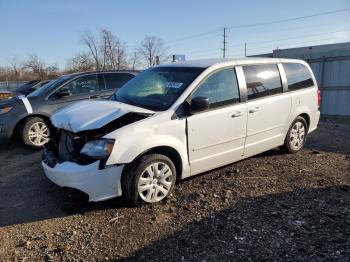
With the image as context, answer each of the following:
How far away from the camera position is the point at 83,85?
8141mm

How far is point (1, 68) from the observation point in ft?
177

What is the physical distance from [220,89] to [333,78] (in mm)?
9519

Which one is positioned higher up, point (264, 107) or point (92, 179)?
point (264, 107)

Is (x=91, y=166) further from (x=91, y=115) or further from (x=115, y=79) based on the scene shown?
(x=115, y=79)

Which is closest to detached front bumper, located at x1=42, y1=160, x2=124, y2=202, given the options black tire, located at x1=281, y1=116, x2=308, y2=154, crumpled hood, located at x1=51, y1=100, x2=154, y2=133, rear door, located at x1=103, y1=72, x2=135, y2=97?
crumpled hood, located at x1=51, y1=100, x2=154, y2=133

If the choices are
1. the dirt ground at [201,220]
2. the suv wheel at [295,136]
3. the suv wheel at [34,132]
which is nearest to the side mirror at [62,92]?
the suv wheel at [34,132]

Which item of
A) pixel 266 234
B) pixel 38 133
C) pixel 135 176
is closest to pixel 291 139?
pixel 266 234

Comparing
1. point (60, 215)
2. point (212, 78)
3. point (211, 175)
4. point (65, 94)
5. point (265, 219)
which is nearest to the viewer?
point (265, 219)

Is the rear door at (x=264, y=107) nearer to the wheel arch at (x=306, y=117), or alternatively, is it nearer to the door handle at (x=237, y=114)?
the door handle at (x=237, y=114)

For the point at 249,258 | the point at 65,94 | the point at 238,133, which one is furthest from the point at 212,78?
the point at 65,94

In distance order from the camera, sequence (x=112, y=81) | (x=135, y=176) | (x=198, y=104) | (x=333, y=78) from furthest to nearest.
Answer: (x=333, y=78) < (x=112, y=81) < (x=198, y=104) < (x=135, y=176)

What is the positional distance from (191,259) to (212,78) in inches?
101

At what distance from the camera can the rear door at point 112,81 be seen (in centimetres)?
833

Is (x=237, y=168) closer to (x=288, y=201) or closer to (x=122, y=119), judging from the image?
(x=288, y=201)
